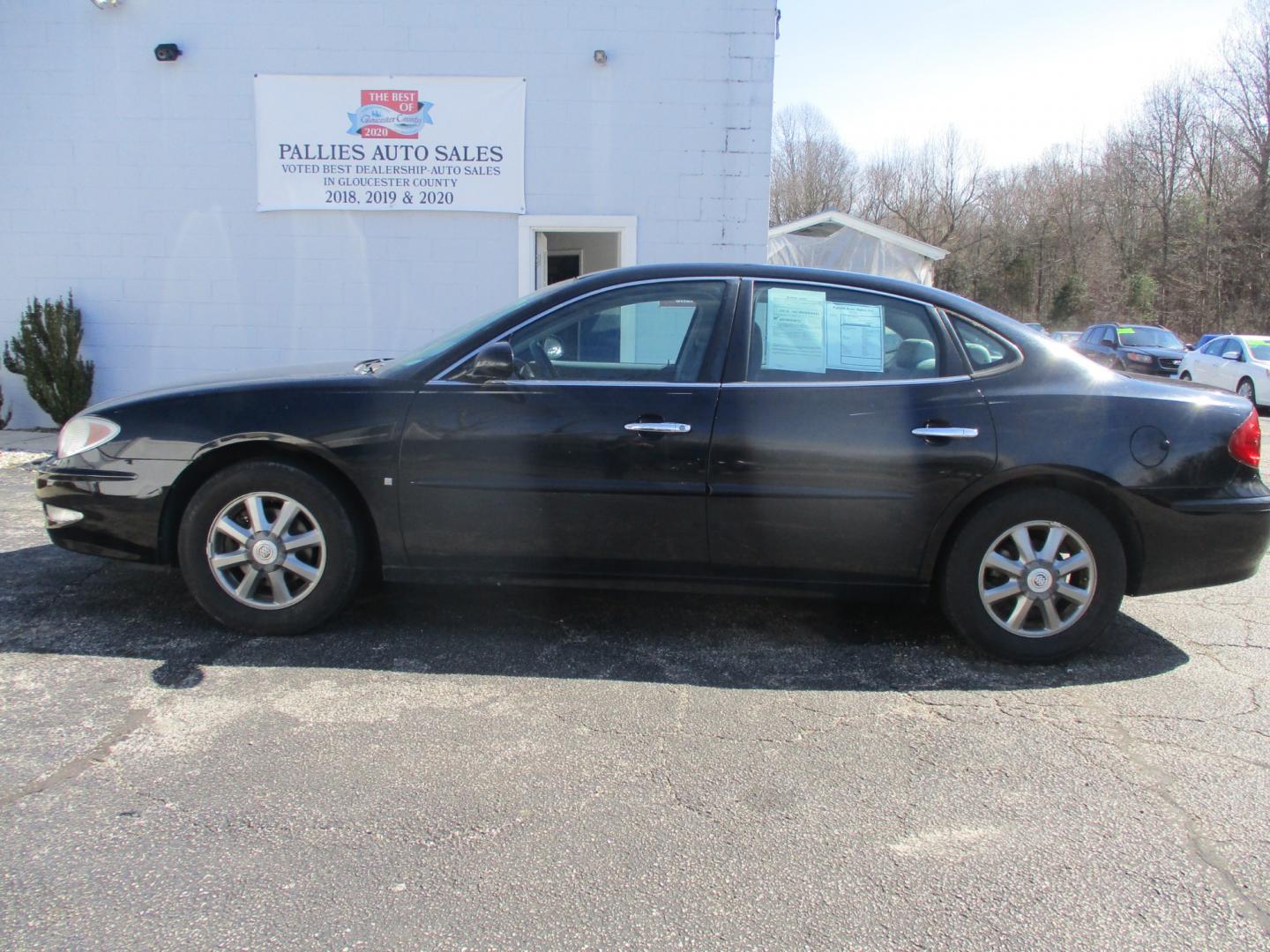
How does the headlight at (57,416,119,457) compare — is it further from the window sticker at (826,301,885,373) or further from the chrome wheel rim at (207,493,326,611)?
the window sticker at (826,301,885,373)

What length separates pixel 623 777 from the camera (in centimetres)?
295

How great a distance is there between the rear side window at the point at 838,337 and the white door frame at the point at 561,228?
549 centimetres

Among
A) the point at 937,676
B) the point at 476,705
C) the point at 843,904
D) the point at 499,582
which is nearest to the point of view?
the point at 843,904

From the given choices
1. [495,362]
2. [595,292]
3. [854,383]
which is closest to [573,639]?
[495,362]

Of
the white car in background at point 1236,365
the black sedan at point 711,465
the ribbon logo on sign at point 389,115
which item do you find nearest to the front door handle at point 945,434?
the black sedan at point 711,465

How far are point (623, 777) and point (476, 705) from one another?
0.75 meters

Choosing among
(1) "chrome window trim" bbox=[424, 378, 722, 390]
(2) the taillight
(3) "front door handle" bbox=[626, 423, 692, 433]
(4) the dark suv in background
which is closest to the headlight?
(1) "chrome window trim" bbox=[424, 378, 722, 390]

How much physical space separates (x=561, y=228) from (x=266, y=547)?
6147 millimetres

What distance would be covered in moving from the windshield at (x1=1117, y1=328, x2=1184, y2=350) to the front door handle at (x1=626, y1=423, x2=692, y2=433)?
70.8ft

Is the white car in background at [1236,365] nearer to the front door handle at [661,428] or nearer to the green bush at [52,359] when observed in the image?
the front door handle at [661,428]

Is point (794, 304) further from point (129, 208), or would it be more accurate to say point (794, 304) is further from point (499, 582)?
point (129, 208)

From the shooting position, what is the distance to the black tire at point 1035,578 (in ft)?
12.7

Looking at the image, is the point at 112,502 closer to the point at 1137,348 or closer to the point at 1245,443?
the point at 1245,443

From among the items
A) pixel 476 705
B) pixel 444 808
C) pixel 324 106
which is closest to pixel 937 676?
pixel 476 705
